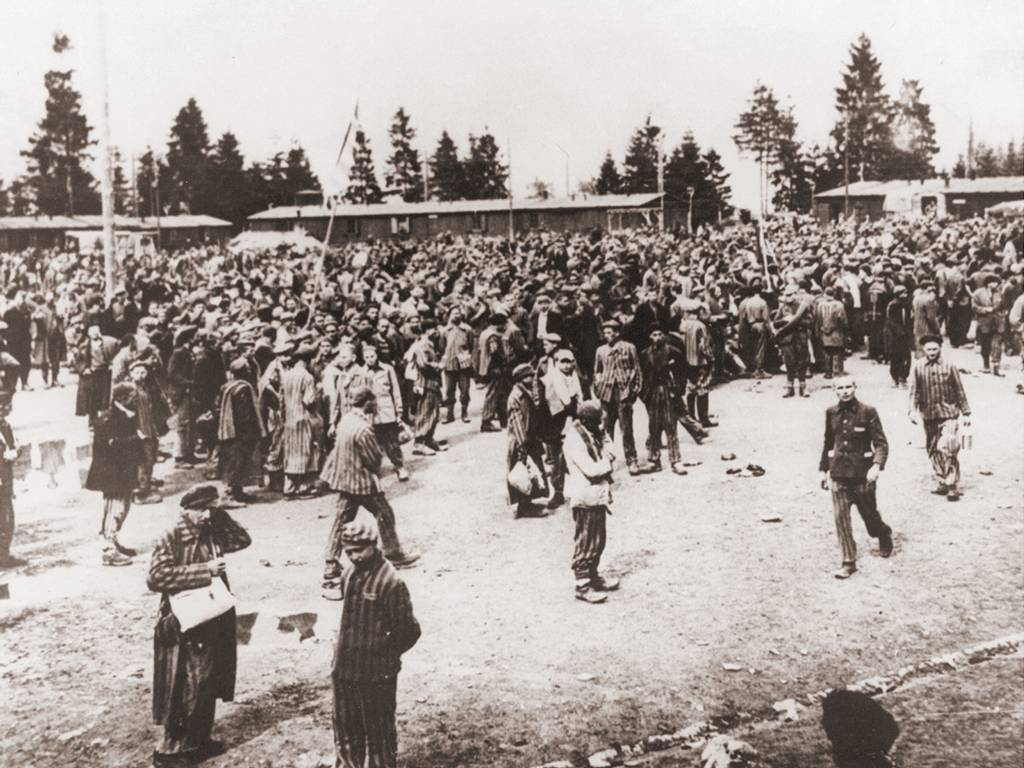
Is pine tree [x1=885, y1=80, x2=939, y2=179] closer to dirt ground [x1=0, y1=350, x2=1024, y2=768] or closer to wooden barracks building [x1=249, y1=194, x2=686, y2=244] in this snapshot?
dirt ground [x1=0, y1=350, x2=1024, y2=768]

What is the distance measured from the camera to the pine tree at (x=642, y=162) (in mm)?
21031

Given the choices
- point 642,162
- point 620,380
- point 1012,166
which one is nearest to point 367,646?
point 620,380

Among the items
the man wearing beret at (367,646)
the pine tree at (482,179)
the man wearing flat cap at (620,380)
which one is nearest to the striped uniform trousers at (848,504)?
the man wearing flat cap at (620,380)

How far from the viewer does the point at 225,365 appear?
438 inches

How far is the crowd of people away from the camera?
25.8ft

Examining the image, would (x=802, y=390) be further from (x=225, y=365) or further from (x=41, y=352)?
(x=41, y=352)

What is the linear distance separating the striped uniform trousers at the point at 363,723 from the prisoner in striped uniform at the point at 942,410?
6.88 metres

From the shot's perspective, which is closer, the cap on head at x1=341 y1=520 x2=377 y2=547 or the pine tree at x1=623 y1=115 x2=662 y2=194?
the cap on head at x1=341 y1=520 x2=377 y2=547

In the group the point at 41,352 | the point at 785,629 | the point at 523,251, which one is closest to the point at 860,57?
the point at 785,629

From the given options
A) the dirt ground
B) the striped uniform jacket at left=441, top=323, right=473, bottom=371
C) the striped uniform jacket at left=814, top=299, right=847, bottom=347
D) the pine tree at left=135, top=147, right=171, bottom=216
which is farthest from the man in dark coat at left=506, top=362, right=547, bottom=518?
the pine tree at left=135, top=147, right=171, bottom=216

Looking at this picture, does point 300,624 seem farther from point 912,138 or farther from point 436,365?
point 912,138

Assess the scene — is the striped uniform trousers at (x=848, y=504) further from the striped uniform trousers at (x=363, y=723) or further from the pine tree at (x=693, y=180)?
the pine tree at (x=693, y=180)

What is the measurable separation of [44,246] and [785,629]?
1995 centimetres

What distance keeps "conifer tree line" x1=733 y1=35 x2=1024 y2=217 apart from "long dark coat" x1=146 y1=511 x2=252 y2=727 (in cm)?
772
